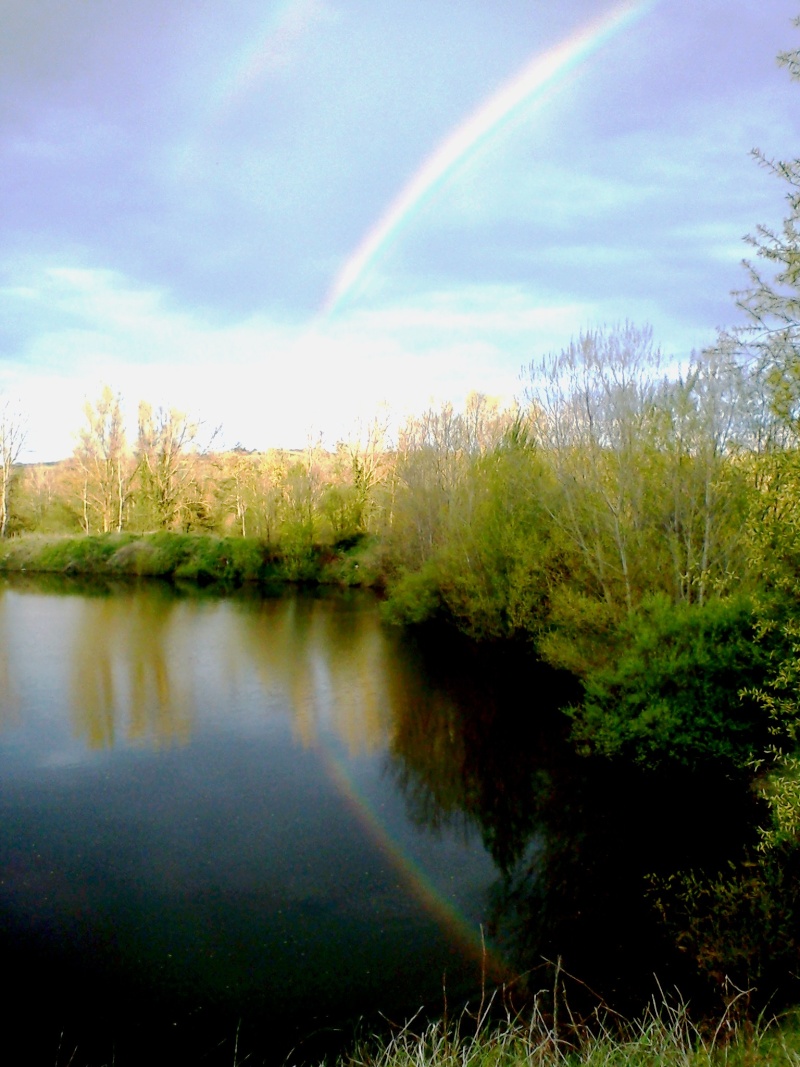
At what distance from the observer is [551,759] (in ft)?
48.4

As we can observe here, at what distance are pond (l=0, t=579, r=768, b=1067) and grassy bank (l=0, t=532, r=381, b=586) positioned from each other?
Result: 83.8ft

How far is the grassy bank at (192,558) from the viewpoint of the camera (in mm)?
46219

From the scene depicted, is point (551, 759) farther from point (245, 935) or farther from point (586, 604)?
point (245, 935)

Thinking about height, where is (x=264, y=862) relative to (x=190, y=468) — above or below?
below

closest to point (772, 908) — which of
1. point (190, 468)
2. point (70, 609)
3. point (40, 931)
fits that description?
point (40, 931)

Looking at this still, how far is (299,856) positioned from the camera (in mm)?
10336

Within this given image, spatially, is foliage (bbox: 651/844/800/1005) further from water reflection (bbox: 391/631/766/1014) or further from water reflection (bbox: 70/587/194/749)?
water reflection (bbox: 70/587/194/749)

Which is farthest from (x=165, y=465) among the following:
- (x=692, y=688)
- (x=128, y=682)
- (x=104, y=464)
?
(x=692, y=688)

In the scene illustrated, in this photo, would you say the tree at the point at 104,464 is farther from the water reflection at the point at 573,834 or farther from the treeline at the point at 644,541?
the water reflection at the point at 573,834

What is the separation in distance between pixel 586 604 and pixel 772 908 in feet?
29.6

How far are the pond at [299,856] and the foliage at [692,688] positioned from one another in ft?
2.60

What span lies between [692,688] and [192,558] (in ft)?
130

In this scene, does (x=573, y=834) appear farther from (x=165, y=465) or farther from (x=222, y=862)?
(x=165, y=465)

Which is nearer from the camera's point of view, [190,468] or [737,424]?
[737,424]
